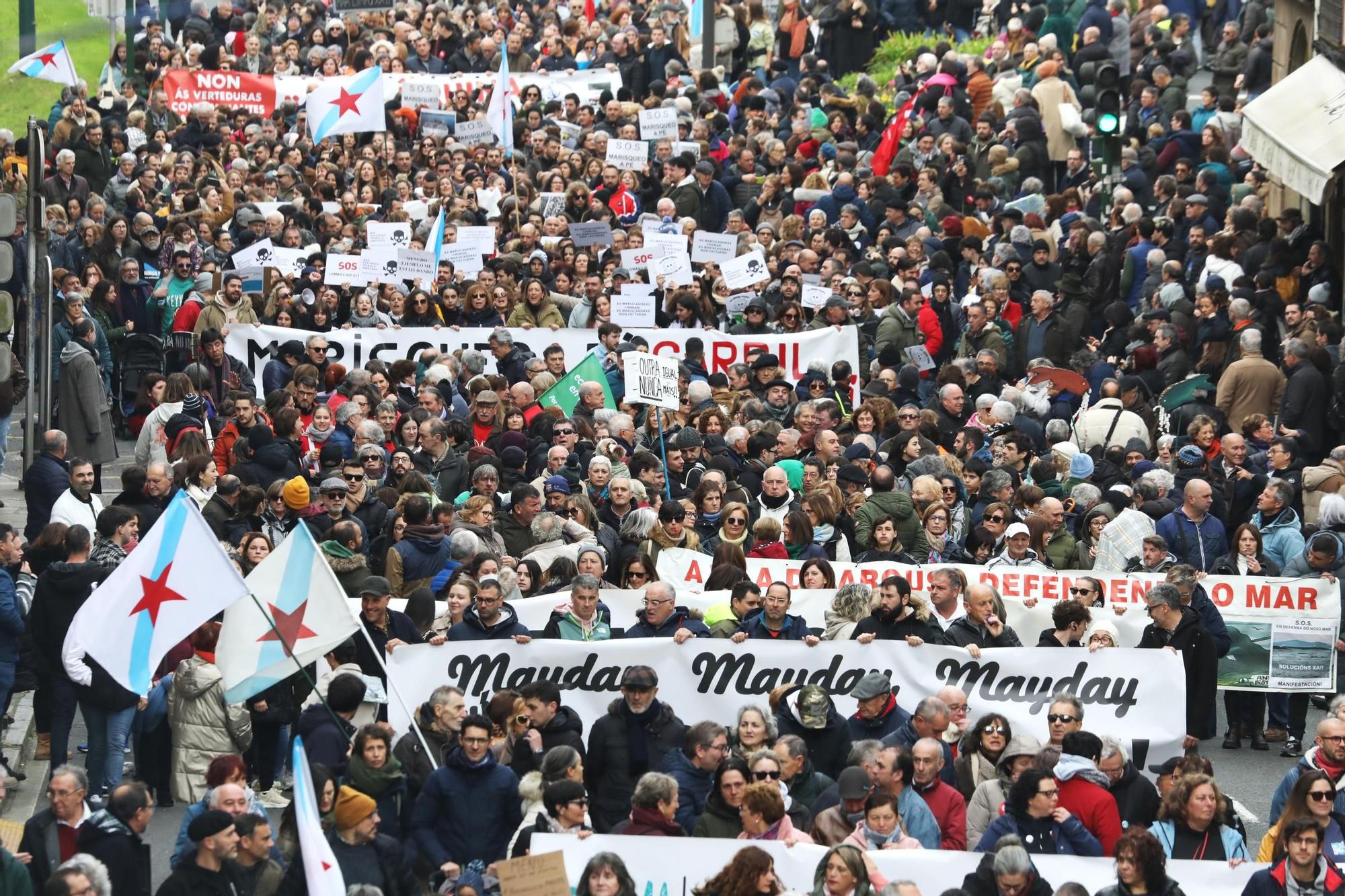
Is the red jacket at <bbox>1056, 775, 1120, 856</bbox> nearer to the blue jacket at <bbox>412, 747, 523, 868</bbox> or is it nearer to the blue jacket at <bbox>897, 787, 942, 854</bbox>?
the blue jacket at <bbox>897, 787, 942, 854</bbox>

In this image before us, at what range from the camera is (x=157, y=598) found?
38.6 feet

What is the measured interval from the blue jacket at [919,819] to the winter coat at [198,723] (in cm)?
448

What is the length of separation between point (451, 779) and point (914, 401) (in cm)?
900

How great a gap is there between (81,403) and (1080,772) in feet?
38.3

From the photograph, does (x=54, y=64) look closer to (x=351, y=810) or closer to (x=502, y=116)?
(x=502, y=116)

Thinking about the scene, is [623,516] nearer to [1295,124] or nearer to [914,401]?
[914,401]

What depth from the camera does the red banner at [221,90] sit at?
31.0 metres

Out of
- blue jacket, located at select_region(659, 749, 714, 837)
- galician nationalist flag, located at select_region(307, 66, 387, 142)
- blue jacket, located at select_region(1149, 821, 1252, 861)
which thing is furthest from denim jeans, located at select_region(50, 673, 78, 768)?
galician nationalist flag, located at select_region(307, 66, 387, 142)

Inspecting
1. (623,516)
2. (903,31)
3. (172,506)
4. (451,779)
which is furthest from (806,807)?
(903,31)

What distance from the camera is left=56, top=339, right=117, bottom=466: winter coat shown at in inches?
809

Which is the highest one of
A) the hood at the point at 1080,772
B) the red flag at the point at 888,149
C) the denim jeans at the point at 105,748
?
the red flag at the point at 888,149

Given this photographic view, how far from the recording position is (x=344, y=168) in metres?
28.8

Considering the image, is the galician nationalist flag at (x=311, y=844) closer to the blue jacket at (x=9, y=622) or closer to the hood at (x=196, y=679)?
the hood at (x=196, y=679)

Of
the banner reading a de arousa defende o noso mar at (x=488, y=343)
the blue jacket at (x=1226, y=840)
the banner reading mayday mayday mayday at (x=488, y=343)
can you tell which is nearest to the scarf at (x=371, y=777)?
the blue jacket at (x=1226, y=840)
